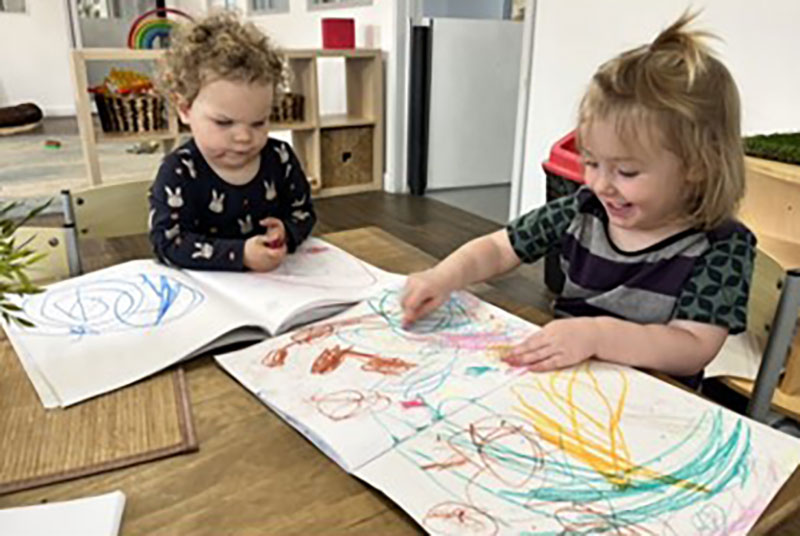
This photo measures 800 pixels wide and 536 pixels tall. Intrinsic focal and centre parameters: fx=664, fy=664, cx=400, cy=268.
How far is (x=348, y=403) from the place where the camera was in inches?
21.7

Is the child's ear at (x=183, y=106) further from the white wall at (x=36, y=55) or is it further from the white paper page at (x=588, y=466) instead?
the white wall at (x=36, y=55)

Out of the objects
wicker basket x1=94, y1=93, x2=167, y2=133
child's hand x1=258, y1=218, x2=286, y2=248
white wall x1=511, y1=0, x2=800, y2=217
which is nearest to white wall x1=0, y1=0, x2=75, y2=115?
wicker basket x1=94, y1=93, x2=167, y2=133

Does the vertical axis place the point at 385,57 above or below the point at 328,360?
above

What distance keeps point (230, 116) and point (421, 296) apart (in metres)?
0.39

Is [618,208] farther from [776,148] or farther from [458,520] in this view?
[776,148]

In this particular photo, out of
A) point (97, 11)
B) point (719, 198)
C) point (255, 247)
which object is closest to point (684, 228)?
point (719, 198)

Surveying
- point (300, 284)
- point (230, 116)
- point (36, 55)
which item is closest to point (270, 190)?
point (230, 116)

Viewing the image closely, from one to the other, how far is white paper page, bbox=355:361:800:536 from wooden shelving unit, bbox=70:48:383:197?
2871 mm

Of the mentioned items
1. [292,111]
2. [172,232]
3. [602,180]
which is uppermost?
[602,180]

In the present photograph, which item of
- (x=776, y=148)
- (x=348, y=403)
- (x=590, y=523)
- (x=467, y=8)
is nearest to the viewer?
(x=590, y=523)

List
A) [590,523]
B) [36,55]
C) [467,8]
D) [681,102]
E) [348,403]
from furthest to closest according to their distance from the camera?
[36,55] → [467,8] → [681,102] → [348,403] → [590,523]

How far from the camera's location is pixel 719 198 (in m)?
0.72

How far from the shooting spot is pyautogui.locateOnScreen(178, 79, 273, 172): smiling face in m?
0.90

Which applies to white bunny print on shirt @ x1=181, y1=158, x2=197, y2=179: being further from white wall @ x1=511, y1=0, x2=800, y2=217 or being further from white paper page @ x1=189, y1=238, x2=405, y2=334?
white wall @ x1=511, y1=0, x2=800, y2=217
